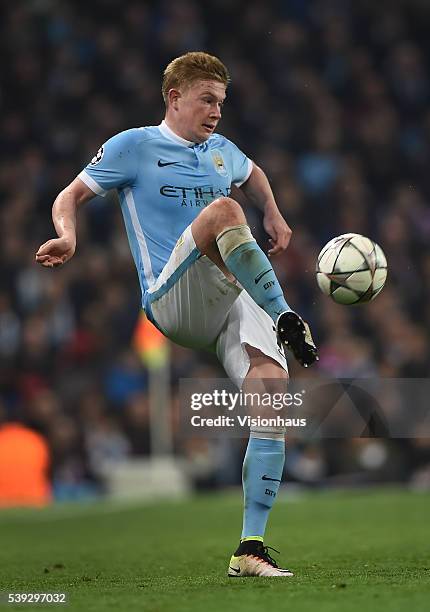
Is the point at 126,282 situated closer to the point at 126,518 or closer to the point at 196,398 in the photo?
the point at 126,518

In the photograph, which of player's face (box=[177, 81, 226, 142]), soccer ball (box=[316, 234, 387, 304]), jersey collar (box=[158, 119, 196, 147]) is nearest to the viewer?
soccer ball (box=[316, 234, 387, 304])

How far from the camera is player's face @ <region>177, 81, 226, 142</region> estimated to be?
5.35 metres

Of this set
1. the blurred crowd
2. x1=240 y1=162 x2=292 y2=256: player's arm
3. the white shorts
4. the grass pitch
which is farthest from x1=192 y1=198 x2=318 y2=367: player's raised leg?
the blurred crowd

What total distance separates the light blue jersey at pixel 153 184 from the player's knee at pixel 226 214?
1.57 feet

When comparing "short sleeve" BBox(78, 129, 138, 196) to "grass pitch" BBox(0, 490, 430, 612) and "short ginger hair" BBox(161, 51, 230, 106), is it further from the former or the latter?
"grass pitch" BBox(0, 490, 430, 612)

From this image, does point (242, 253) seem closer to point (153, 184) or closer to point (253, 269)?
point (253, 269)

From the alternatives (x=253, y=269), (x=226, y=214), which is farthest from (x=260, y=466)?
(x=226, y=214)

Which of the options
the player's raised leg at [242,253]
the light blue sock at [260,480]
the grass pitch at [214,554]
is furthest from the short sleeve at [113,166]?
the grass pitch at [214,554]

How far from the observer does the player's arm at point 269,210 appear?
5641 millimetres

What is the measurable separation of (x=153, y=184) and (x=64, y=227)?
487 millimetres

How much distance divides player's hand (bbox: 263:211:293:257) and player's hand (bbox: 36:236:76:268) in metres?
1.00

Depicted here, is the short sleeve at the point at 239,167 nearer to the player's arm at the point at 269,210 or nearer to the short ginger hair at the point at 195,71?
the player's arm at the point at 269,210

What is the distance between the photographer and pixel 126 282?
45.8 feet

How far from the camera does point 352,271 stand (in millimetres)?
5238
